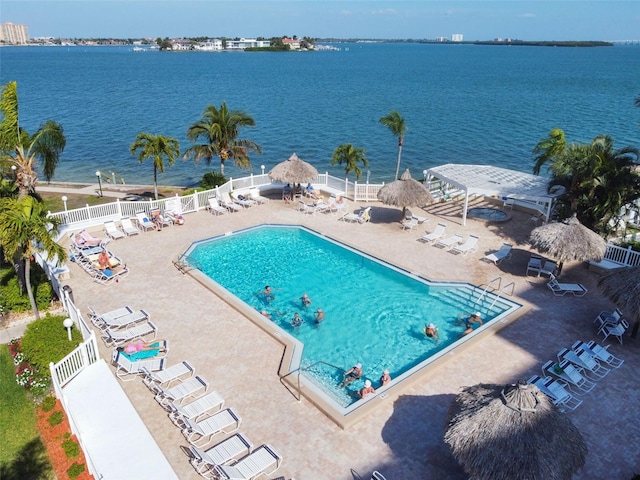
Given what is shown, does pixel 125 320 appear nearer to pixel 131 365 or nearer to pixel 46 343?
pixel 46 343

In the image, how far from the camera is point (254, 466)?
328 inches

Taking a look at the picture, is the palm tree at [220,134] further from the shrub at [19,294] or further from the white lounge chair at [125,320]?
the white lounge chair at [125,320]

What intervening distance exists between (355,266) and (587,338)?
25.3 feet

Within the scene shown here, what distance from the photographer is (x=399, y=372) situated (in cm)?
1166

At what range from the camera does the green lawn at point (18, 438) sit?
8.79 metres

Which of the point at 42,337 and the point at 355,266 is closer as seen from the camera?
the point at 42,337

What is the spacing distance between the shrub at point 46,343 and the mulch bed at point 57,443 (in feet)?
3.47

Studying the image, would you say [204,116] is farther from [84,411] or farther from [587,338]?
[587,338]

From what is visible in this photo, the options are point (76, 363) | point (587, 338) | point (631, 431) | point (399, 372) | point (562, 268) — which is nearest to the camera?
point (631, 431)

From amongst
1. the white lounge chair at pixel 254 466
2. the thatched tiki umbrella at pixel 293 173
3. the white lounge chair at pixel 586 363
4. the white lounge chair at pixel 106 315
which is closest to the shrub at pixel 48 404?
the white lounge chair at pixel 106 315

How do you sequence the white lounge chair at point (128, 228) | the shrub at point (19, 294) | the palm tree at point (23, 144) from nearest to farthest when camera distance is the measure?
1. the palm tree at point (23, 144)
2. the shrub at point (19, 294)
3. the white lounge chair at point (128, 228)

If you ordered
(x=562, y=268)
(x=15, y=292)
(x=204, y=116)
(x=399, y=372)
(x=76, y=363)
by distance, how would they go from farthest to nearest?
(x=204, y=116) → (x=562, y=268) → (x=15, y=292) → (x=399, y=372) → (x=76, y=363)

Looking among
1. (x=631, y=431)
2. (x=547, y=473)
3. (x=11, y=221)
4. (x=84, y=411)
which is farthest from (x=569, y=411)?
(x=11, y=221)

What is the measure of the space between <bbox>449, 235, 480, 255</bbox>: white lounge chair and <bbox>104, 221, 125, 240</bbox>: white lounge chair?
43.6 feet
